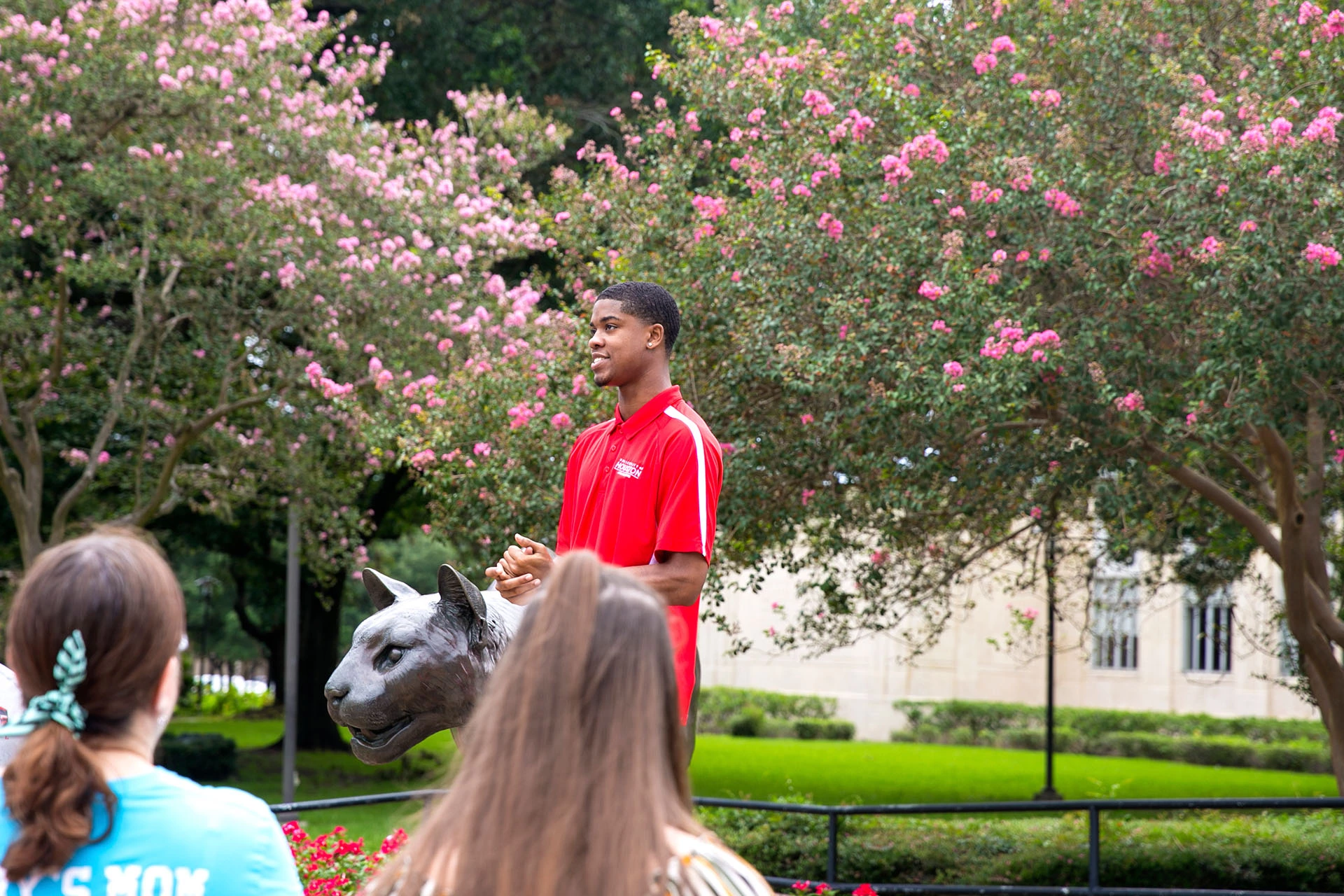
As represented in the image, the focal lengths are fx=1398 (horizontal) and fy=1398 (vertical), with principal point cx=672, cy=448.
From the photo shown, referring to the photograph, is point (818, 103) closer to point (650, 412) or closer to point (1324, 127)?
point (1324, 127)

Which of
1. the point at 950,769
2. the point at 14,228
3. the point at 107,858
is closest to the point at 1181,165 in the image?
the point at 107,858

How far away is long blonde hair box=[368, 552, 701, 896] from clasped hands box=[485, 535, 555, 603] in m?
1.81

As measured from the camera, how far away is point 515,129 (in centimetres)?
1533

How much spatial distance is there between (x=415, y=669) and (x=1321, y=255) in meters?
6.06

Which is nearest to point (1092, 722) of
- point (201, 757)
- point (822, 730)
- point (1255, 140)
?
point (822, 730)

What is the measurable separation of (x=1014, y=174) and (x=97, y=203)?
1019 centimetres

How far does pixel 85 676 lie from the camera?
2.07m

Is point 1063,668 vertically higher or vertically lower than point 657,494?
higher

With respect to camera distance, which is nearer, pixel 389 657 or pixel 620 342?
pixel 389 657

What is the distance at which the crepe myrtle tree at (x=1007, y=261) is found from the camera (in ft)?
27.6

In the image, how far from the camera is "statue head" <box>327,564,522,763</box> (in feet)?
12.3

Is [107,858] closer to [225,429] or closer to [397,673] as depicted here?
[397,673]

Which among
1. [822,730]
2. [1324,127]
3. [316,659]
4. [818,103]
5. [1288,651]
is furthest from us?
[822,730]

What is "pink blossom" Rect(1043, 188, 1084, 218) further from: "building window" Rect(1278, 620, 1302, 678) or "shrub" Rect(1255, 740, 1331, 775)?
"shrub" Rect(1255, 740, 1331, 775)
